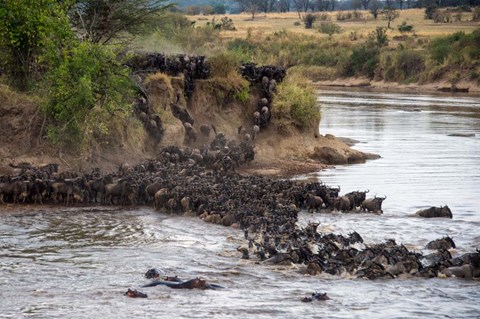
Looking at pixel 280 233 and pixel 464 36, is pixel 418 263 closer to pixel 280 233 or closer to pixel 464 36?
pixel 280 233

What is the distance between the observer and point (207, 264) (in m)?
15.0

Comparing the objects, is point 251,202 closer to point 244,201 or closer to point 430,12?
point 244,201

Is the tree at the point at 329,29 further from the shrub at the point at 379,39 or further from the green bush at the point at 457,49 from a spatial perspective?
the green bush at the point at 457,49

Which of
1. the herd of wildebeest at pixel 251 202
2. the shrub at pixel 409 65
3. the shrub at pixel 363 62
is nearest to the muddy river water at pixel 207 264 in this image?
the herd of wildebeest at pixel 251 202

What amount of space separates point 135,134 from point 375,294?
1230cm

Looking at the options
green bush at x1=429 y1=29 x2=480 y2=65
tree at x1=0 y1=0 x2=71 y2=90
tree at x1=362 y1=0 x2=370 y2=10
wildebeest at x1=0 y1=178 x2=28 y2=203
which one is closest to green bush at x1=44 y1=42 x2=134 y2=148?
tree at x1=0 y1=0 x2=71 y2=90

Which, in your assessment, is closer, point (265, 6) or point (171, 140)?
point (171, 140)

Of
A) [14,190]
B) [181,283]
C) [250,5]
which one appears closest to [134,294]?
[181,283]

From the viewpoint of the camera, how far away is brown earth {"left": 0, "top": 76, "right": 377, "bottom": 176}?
22.4 metres

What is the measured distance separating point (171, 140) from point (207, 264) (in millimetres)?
10901

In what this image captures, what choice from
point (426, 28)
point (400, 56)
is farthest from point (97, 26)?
point (426, 28)

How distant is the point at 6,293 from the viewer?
43.0ft

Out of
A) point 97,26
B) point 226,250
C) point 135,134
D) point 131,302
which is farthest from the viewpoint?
point 97,26

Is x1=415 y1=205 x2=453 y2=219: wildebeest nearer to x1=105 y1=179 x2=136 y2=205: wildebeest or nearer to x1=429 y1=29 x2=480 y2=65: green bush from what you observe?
x1=105 y1=179 x2=136 y2=205: wildebeest
